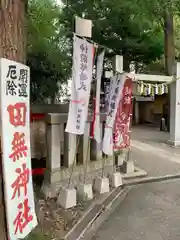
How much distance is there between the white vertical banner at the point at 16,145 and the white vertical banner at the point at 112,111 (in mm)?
2528

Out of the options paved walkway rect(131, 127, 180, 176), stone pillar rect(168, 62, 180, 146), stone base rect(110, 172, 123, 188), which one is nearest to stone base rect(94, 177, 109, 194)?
stone base rect(110, 172, 123, 188)

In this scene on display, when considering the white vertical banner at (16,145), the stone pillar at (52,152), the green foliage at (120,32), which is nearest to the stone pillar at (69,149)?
the stone pillar at (52,152)

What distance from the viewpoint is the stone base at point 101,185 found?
5410 millimetres

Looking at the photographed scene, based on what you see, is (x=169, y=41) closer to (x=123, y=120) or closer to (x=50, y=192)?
(x=123, y=120)

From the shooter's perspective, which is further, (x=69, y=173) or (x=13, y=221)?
(x=69, y=173)

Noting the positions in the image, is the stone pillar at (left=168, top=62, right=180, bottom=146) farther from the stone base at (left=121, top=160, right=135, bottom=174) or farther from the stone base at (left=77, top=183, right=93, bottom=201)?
the stone base at (left=77, top=183, right=93, bottom=201)

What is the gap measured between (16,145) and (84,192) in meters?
2.54

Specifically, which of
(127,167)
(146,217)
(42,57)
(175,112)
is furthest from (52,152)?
(175,112)

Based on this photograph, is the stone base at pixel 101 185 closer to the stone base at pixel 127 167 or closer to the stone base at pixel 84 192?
the stone base at pixel 84 192

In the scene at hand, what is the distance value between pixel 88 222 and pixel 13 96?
2.47 metres

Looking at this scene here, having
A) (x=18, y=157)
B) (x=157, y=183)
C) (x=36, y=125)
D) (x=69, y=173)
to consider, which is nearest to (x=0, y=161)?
(x=18, y=157)

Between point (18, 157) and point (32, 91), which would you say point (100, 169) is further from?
point (32, 91)

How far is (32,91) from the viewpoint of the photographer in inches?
347

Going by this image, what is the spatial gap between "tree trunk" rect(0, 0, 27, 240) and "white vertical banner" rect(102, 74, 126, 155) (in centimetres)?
286
